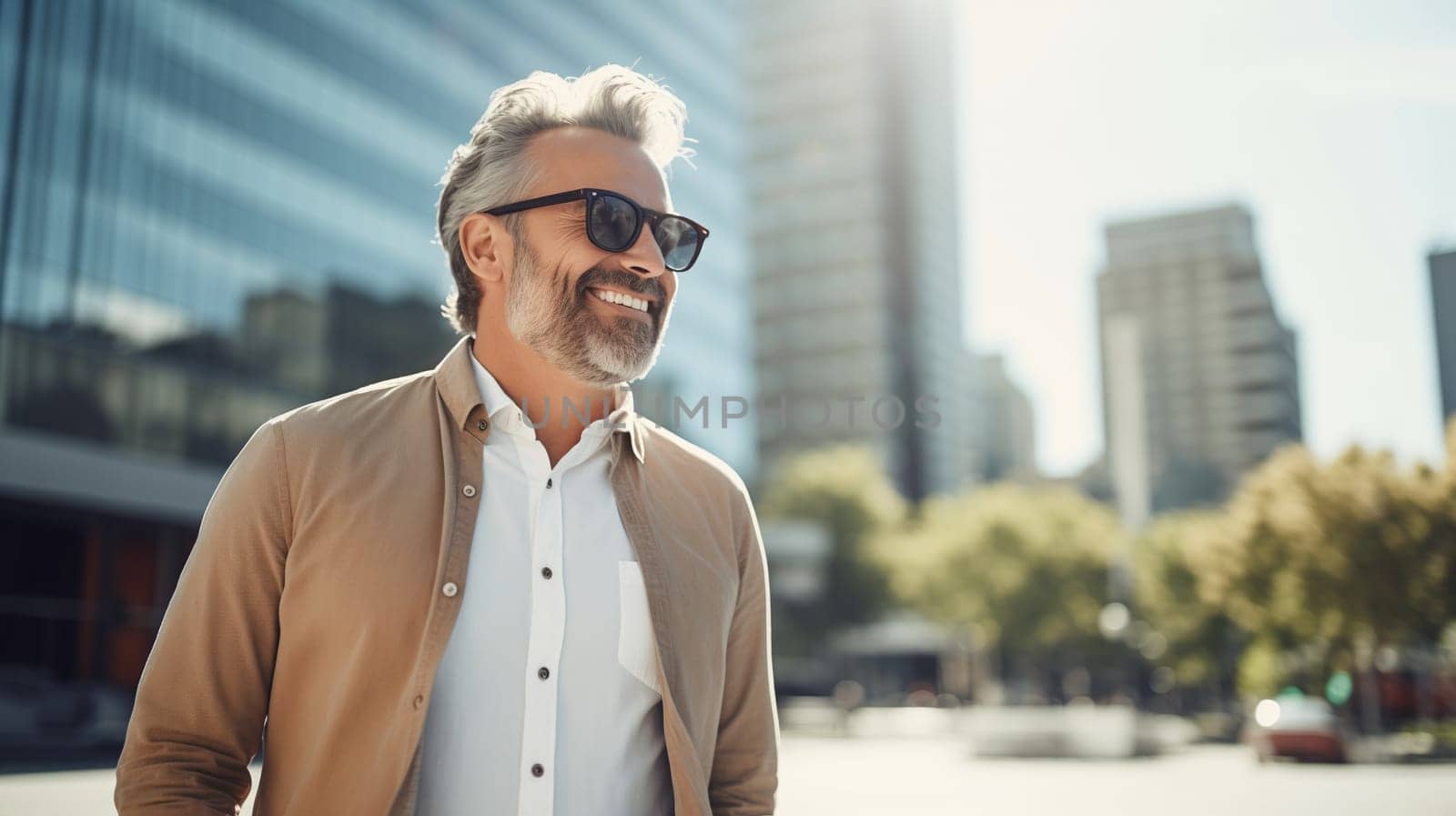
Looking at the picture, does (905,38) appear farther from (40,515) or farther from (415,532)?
(415,532)

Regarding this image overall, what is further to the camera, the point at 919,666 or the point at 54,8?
the point at 919,666

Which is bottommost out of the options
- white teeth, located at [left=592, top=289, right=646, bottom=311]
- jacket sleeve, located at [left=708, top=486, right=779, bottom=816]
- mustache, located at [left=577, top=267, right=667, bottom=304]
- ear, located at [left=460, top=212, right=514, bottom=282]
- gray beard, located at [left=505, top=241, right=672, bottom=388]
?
jacket sleeve, located at [left=708, top=486, right=779, bottom=816]

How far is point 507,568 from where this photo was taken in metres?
2.21

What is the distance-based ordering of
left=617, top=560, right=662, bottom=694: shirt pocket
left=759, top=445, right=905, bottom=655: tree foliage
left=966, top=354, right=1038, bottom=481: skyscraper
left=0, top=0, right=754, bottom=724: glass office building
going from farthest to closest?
left=966, top=354, right=1038, bottom=481: skyscraper
left=759, top=445, right=905, bottom=655: tree foliage
left=0, top=0, right=754, bottom=724: glass office building
left=617, top=560, right=662, bottom=694: shirt pocket

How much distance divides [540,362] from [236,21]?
37.6 meters

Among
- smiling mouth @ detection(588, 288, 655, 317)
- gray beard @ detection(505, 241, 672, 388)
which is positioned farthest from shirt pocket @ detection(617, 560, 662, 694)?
smiling mouth @ detection(588, 288, 655, 317)

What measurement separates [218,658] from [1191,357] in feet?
173

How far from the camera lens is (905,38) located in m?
114

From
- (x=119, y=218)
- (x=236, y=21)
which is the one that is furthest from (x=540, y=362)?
(x=236, y=21)

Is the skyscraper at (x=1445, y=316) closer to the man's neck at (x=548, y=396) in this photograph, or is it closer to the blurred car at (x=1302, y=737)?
the blurred car at (x=1302, y=737)

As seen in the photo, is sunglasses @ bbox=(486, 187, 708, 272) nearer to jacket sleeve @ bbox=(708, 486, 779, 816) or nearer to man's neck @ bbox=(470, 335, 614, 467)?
man's neck @ bbox=(470, 335, 614, 467)

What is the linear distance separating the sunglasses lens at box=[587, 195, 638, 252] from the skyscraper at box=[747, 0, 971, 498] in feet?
312

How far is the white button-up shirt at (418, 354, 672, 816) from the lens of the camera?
2.09 m

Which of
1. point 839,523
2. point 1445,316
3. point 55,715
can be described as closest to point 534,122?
point 1445,316
